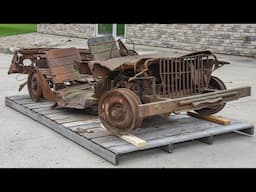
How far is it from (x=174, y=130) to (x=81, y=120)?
1.19m

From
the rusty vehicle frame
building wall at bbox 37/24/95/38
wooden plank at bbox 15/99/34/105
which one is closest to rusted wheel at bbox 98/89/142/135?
the rusty vehicle frame

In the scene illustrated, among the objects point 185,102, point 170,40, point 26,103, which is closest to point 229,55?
point 170,40

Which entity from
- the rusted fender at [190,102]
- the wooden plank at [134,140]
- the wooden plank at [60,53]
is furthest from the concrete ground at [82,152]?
the wooden plank at [60,53]

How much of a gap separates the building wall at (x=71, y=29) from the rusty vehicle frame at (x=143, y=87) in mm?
11867

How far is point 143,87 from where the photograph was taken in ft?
16.6

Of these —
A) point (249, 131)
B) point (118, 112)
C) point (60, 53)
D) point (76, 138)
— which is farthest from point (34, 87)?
point (249, 131)

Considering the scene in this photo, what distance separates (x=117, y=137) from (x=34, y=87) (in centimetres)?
215

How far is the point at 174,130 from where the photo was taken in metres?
5.21

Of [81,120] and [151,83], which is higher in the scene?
[151,83]

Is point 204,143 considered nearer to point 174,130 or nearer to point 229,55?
point 174,130

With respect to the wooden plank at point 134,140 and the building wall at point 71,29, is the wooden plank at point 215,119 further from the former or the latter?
the building wall at point 71,29

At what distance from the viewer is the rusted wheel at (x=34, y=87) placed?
6539 millimetres

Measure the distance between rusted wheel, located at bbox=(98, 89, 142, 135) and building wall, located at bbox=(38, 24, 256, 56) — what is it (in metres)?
8.33

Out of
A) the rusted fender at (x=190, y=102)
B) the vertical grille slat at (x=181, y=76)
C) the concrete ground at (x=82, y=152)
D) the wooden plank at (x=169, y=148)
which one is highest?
the vertical grille slat at (x=181, y=76)
